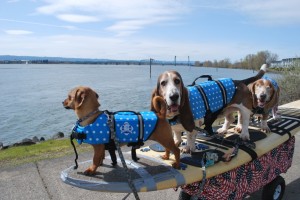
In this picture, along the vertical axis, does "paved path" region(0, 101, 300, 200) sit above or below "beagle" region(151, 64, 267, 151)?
below

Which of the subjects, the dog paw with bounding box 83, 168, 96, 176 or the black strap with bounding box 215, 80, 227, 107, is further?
the black strap with bounding box 215, 80, 227, 107

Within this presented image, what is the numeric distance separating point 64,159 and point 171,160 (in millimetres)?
3235

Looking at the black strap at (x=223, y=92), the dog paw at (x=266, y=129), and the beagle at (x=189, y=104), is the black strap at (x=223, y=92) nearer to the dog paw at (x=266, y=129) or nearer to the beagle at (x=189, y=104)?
the beagle at (x=189, y=104)

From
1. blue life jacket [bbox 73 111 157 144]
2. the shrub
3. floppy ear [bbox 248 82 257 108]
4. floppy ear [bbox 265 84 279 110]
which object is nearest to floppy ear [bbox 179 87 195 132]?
blue life jacket [bbox 73 111 157 144]

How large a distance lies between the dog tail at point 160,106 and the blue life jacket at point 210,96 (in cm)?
65

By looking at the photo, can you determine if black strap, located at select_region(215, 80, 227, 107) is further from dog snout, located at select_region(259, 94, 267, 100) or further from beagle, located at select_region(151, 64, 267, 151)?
dog snout, located at select_region(259, 94, 267, 100)

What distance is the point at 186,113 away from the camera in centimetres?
387

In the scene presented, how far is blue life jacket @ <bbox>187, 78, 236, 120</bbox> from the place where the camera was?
164 inches

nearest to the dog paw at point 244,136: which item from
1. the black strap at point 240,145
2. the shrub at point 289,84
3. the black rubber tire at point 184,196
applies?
the black strap at point 240,145

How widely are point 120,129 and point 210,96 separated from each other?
1.57m

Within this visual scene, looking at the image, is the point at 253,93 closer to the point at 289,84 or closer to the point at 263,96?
the point at 263,96

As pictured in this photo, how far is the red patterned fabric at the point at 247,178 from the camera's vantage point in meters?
3.97

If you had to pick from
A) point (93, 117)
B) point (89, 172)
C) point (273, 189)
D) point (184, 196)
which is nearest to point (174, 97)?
point (93, 117)

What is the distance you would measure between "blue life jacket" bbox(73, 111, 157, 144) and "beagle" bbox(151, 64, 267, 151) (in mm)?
380
